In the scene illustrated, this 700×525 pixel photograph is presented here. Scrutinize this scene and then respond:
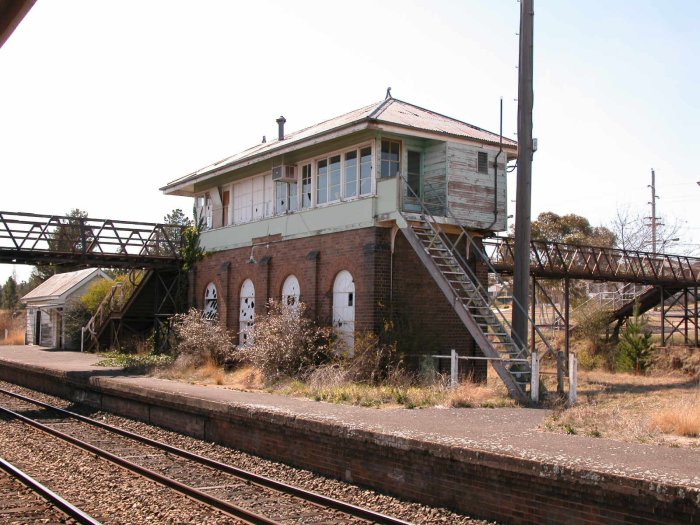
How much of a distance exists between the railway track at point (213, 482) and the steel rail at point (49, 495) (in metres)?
1.37

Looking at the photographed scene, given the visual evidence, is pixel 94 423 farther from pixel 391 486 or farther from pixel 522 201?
pixel 522 201

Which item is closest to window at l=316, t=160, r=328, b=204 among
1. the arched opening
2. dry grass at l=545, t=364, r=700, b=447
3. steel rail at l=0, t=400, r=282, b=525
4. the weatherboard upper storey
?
the weatherboard upper storey

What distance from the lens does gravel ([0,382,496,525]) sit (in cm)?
837

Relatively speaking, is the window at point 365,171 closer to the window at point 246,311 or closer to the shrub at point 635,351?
the window at point 246,311

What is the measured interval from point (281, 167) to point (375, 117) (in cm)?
427

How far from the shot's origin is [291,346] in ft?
59.0

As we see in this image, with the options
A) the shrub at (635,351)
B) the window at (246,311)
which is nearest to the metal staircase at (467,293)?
the window at (246,311)

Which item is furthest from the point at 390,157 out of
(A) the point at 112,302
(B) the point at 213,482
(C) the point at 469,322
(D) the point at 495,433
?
(A) the point at 112,302

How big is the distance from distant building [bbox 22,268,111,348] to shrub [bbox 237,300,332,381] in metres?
18.6

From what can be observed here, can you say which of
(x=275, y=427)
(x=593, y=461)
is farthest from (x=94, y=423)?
(x=593, y=461)

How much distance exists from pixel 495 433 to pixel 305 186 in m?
12.2

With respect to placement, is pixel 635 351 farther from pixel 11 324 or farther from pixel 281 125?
pixel 11 324

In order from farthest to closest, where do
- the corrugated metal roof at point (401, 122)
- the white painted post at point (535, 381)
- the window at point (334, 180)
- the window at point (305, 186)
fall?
the window at point (305, 186)
the window at point (334, 180)
the corrugated metal roof at point (401, 122)
the white painted post at point (535, 381)

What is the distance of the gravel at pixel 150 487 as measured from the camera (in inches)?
329
